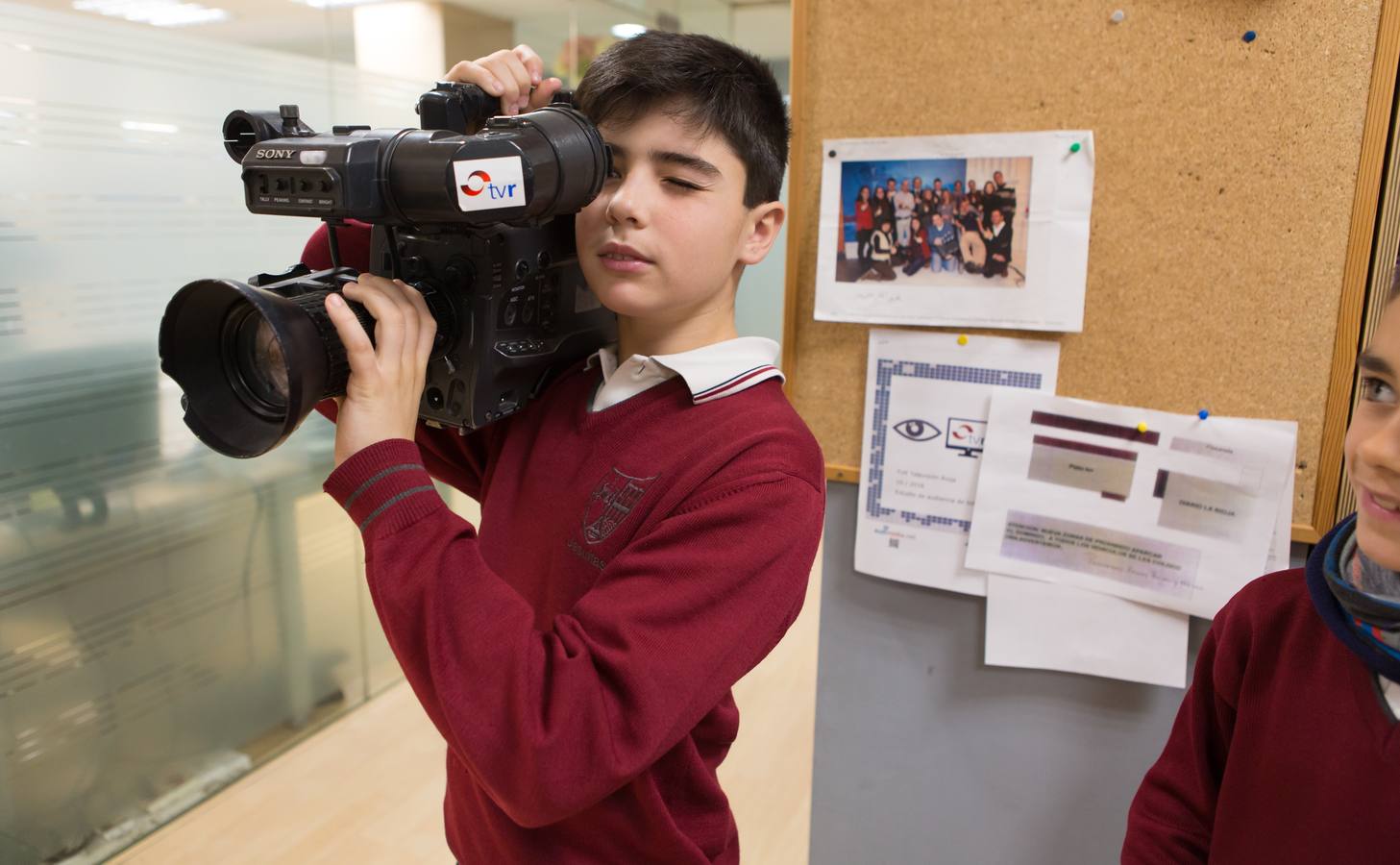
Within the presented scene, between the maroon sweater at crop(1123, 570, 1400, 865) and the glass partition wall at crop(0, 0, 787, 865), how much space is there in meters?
1.76

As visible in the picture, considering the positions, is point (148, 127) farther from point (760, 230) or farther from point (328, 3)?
point (760, 230)

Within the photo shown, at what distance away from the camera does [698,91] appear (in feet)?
2.69

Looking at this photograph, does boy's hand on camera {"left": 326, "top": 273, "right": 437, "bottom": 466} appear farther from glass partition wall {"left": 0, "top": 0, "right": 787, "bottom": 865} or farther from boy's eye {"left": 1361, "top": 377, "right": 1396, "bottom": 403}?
glass partition wall {"left": 0, "top": 0, "right": 787, "bottom": 865}

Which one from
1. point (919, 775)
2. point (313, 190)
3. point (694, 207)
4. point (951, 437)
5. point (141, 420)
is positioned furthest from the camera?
point (141, 420)

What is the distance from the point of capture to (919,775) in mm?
1343

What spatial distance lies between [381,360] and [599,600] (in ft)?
0.82

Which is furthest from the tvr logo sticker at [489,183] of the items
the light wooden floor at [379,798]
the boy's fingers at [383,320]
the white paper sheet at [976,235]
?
the light wooden floor at [379,798]

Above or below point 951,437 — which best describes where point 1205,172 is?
above

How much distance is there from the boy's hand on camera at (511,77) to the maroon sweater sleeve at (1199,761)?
32.2 inches

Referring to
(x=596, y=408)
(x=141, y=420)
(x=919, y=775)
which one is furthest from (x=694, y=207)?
(x=141, y=420)

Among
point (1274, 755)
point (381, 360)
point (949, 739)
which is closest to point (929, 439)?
point (949, 739)

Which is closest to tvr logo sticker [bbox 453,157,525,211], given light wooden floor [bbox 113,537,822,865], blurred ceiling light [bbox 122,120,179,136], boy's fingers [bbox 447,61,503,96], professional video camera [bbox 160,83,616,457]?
professional video camera [bbox 160,83,616,457]

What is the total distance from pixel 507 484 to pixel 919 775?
821mm

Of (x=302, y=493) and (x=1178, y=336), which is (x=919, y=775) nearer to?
(x=1178, y=336)
